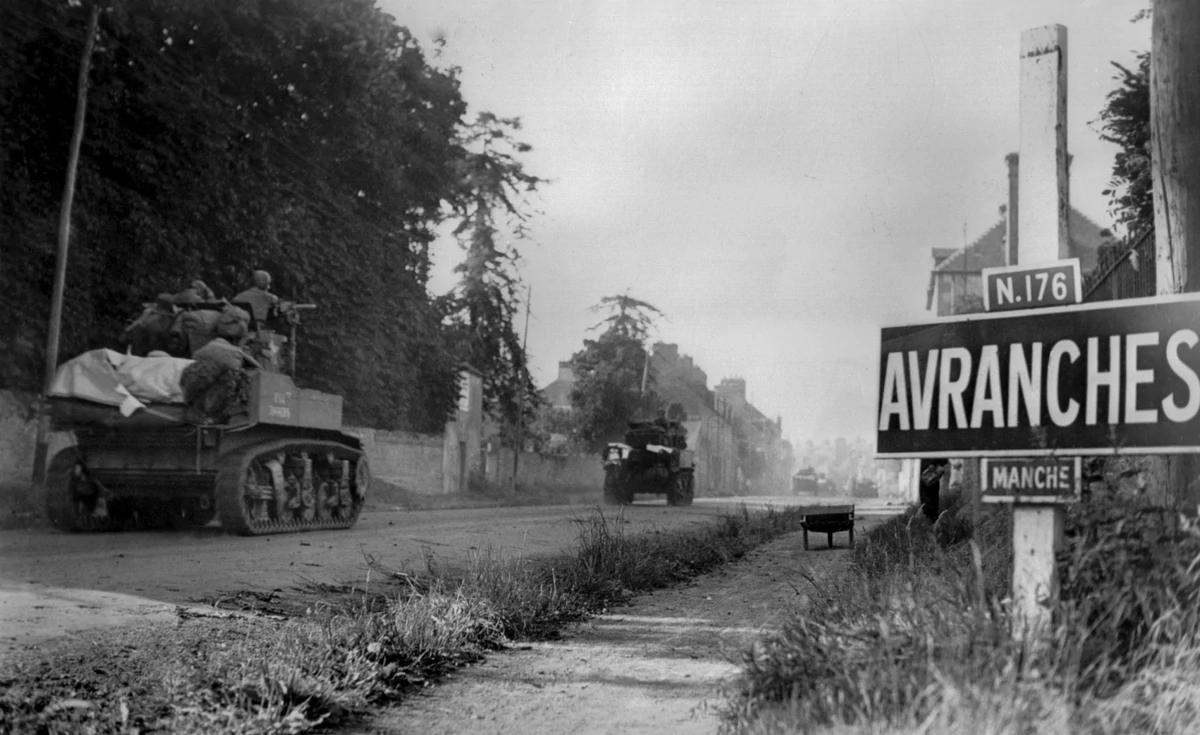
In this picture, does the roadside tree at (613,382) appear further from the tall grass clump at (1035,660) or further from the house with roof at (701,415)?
the tall grass clump at (1035,660)

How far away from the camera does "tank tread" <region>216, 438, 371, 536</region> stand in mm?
12133

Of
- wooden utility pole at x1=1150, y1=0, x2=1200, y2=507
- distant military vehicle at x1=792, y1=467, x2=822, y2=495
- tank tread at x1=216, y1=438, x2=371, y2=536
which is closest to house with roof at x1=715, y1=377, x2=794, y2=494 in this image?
distant military vehicle at x1=792, y1=467, x2=822, y2=495

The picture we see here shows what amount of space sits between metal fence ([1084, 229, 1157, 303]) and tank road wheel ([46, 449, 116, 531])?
10878mm

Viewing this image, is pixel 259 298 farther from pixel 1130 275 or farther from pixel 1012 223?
pixel 1130 275

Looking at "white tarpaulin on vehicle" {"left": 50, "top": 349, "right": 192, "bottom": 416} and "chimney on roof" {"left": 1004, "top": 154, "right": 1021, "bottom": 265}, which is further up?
Answer: "chimney on roof" {"left": 1004, "top": 154, "right": 1021, "bottom": 265}

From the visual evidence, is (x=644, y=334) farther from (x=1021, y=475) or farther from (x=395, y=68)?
(x=1021, y=475)

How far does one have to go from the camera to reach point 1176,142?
17.0 feet

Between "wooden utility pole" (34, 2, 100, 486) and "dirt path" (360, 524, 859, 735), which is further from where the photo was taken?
"wooden utility pole" (34, 2, 100, 486)

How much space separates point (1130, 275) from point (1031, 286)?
6644 millimetres

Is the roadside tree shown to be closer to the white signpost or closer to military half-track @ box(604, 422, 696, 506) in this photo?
military half-track @ box(604, 422, 696, 506)

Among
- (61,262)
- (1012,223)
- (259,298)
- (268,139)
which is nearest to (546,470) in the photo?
(268,139)

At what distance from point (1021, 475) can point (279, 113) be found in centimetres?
2004

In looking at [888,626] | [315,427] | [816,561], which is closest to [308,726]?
[888,626]

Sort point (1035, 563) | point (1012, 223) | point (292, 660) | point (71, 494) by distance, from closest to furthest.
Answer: point (1035, 563)
point (292, 660)
point (71, 494)
point (1012, 223)
